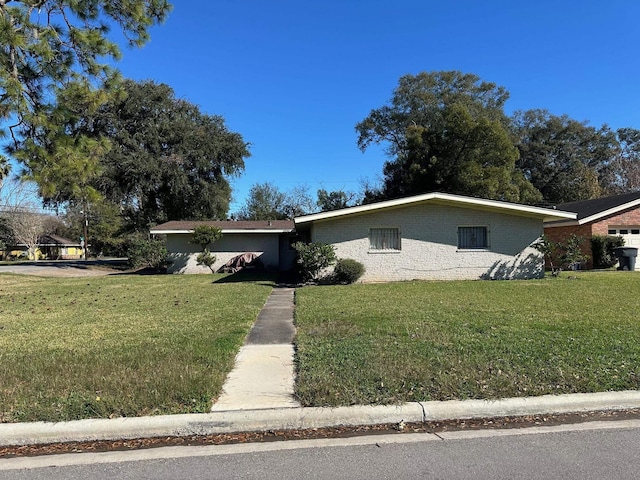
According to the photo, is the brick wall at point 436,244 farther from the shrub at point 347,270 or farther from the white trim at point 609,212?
the white trim at point 609,212

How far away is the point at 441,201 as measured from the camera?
16.6 meters

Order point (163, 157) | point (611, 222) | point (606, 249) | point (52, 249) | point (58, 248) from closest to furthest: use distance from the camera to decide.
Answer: point (606, 249), point (611, 222), point (163, 157), point (52, 249), point (58, 248)

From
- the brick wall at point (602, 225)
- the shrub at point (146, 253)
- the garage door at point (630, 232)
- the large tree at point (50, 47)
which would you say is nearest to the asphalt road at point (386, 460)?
the large tree at point (50, 47)

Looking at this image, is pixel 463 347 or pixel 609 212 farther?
pixel 609 212

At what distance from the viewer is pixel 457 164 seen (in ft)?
101

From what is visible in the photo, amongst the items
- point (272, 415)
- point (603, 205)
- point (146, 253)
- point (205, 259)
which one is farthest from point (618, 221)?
point (146, 253)

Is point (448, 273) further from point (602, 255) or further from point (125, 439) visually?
point (125, 439)

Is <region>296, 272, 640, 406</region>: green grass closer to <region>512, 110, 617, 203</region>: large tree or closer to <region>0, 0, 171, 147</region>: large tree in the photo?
<region>0, 0, 171, 147</region>: large tree

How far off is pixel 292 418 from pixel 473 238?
1447 cm

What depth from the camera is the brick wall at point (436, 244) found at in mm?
16750

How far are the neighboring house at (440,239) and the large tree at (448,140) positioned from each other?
507 inches

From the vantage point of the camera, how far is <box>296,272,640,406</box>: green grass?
477 centimetres

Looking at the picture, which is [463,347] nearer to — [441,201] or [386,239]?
[386,239]

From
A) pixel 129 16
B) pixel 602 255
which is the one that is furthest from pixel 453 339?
pixel 602 255
